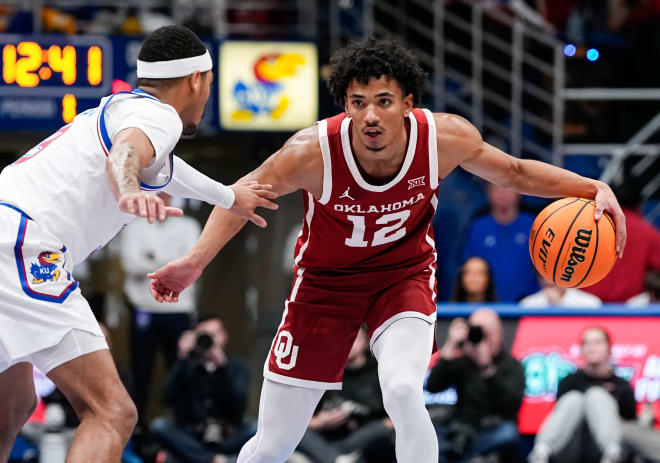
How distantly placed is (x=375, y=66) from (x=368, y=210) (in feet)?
2.13

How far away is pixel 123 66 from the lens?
32.6ft

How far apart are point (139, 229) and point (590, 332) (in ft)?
13.2

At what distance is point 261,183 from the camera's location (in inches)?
210

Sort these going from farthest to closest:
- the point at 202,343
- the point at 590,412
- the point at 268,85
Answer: the point at 268,85
the point at 202,343
the point at 590,412

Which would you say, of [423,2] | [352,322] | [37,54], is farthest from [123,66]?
[352,322]

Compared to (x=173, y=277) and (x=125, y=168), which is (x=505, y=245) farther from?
(x=125, y=168)

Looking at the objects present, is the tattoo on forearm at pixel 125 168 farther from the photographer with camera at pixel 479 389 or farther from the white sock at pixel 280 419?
the photographer with camera at pixel 479 389

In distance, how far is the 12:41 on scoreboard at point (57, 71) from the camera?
386 inches

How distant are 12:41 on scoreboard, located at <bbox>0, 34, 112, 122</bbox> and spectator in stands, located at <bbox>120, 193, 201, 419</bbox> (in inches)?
46.3

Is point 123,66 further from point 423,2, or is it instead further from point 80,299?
point 80,299

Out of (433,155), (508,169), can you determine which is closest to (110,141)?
(433,155)

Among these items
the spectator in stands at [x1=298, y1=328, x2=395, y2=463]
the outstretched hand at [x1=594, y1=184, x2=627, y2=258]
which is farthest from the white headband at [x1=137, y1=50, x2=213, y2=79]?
the spectator in stands at [x1=298, y1=328, x2=395, y2=463]

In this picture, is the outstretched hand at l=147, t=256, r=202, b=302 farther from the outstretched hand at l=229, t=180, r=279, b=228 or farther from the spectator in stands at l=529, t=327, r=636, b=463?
the spectator in stands at l=529, t=327, r=636, b=463

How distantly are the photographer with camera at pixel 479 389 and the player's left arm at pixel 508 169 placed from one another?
278 cm
